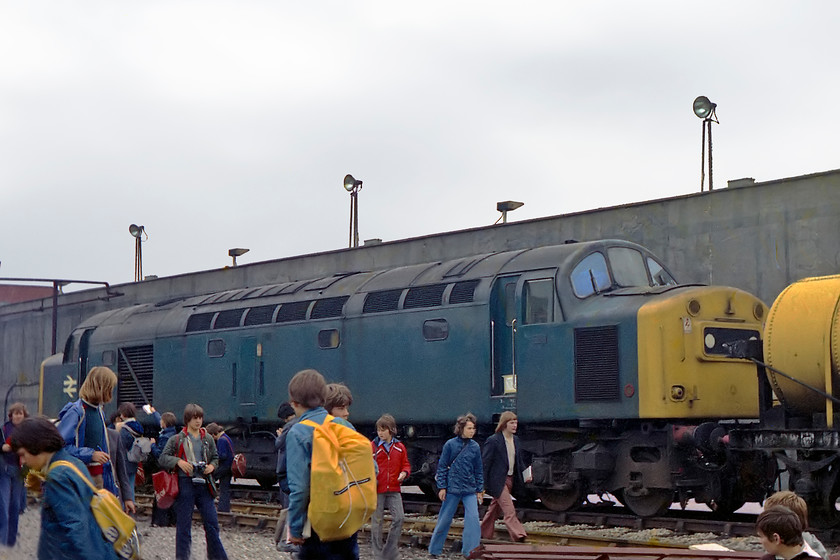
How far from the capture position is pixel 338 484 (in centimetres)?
594

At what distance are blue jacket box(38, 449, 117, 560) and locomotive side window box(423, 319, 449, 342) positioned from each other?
10.6 meters

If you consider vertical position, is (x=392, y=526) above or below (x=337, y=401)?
below

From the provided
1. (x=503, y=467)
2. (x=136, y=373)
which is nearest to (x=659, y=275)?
(x=503, y=467)

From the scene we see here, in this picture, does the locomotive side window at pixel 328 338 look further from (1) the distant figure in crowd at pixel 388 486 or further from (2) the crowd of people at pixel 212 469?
(1) the distant figure in crowd at pixel 388 486

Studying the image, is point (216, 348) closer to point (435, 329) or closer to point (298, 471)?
point (435, 329)

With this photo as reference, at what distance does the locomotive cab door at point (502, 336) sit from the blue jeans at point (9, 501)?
632 cm

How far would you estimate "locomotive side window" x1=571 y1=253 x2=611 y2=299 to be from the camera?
15102 millimetres

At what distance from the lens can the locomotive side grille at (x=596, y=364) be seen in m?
14.4

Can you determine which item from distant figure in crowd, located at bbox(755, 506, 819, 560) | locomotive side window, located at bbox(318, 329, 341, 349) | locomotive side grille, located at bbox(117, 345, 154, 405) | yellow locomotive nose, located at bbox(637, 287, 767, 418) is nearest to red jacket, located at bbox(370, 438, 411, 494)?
yellow locomotive nose, located at bbox(637, 287, 767, 418)

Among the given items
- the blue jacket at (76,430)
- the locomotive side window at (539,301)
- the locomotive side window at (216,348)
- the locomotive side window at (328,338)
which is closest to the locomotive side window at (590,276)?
the locomotive side window at (539,301)

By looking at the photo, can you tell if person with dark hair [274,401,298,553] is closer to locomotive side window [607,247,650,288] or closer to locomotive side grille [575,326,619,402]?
locomotive side grille [575,326,619,402]

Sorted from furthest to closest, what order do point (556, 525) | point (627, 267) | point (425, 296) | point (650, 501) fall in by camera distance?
point (425, 296)
point (627, 267)
point (556, 525)
point (650, 501)

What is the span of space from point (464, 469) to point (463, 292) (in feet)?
14.7

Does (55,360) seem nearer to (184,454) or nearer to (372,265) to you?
(372,265)
